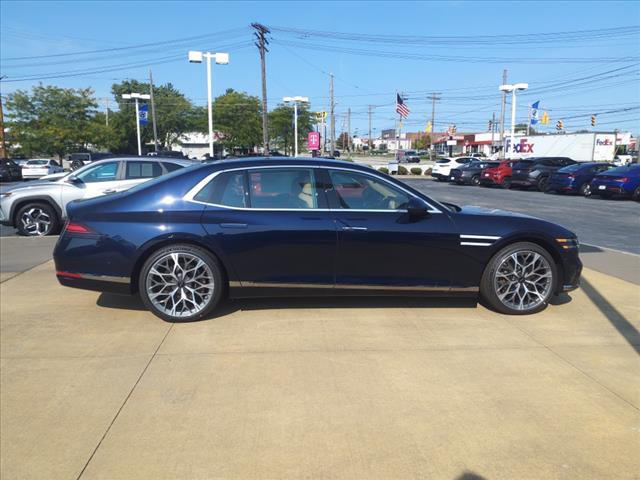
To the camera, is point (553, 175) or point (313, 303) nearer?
point (313, 303)

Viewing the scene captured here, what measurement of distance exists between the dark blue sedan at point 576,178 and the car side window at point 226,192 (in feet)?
67.0

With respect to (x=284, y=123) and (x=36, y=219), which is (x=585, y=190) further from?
(x=284, y=123)

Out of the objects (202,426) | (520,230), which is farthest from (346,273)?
(202,426)

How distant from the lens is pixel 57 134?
156 ft

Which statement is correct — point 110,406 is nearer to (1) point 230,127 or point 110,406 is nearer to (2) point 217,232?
(2) point 217,232

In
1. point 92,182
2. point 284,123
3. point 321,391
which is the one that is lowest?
point 321,391

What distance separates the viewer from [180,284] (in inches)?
188

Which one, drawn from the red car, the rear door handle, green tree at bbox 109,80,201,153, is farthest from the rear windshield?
green tree at bbox 109,80,201,153

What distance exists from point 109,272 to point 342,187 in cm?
227

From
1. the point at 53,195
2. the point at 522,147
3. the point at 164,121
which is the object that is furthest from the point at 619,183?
the point at 164,121

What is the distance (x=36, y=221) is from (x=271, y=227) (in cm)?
723

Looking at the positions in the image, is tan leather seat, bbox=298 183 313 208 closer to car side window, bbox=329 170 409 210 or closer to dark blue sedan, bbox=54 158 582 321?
dark blue sedan, bbox=54 158 582 321

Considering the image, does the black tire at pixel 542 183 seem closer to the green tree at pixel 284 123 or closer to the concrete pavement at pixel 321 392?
the concrete pavement at pixel 321 392

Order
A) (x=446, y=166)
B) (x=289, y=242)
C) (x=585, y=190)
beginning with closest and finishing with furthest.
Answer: (x=289, y=242), (x=585, y=190), (x=446, y=166)
